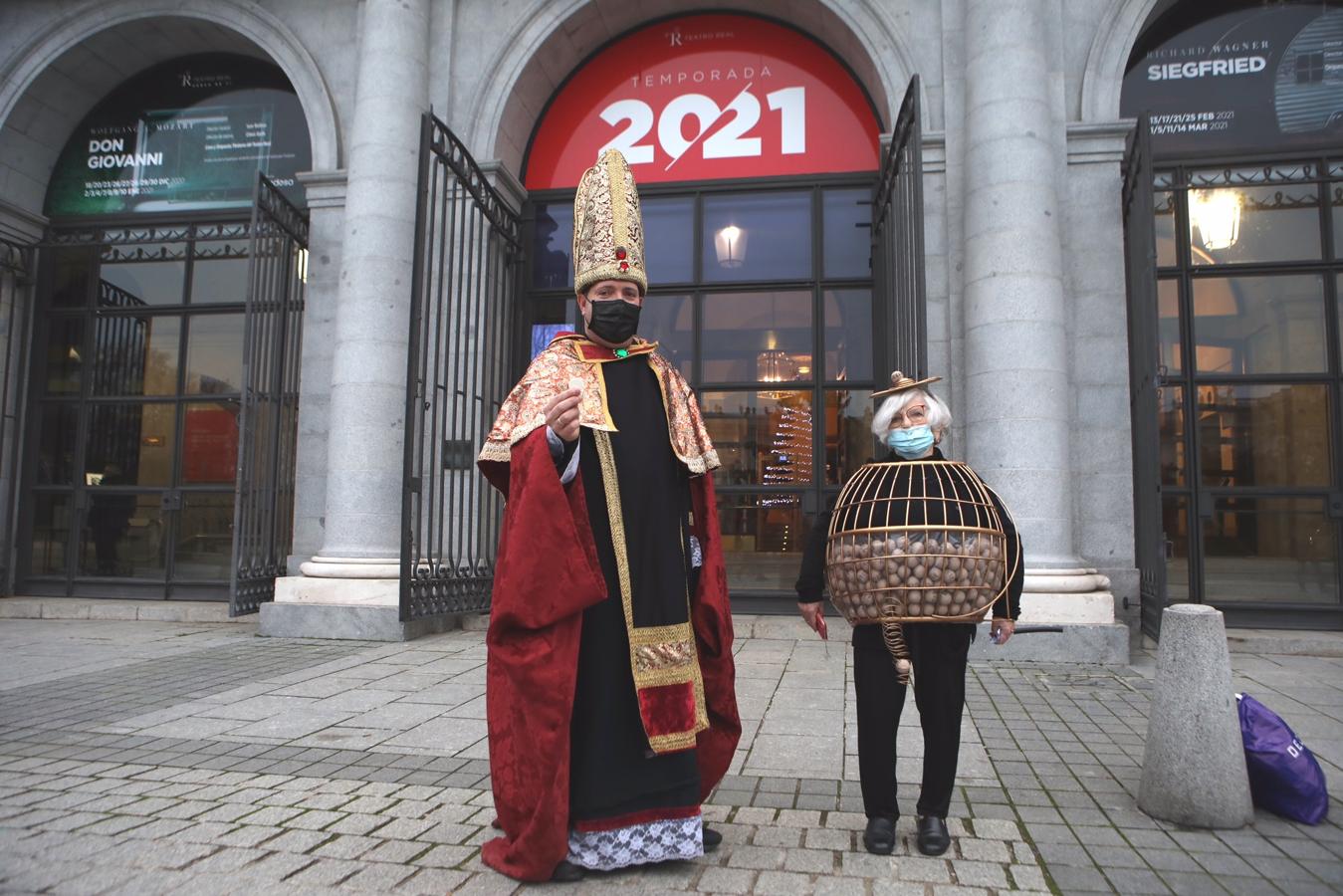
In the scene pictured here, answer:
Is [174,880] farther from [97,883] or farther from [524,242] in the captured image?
[524,242]

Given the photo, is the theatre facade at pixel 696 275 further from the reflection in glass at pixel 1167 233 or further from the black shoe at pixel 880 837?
the black shoe at pixel 880 837

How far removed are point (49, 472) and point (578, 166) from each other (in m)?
7.22

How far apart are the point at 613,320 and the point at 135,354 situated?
936 centimetres

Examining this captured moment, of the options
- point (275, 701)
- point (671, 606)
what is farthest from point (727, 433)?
point (671, 606)

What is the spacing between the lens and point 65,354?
34.8 ft

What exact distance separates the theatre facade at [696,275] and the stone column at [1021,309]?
3 centimetres

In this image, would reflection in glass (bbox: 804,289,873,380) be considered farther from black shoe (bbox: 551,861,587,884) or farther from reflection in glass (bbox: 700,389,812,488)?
black shoe (bbox: 551,861,587,884)

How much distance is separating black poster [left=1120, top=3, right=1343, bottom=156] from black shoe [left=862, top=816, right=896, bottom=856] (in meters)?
7.53

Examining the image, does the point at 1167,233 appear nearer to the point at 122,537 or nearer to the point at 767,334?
the point at 767,334

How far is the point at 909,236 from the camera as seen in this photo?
23.3 feet

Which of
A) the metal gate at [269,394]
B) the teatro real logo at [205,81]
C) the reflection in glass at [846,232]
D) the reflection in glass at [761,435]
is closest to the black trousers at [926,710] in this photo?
the reflection in glass at [761,435]

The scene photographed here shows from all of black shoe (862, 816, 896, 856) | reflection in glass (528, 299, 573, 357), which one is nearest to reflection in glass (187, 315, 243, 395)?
reflection in glass (528, 299, 573, 357)

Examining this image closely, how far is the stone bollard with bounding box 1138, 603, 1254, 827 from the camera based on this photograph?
3.52 m

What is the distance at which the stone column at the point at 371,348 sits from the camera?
314 inches
